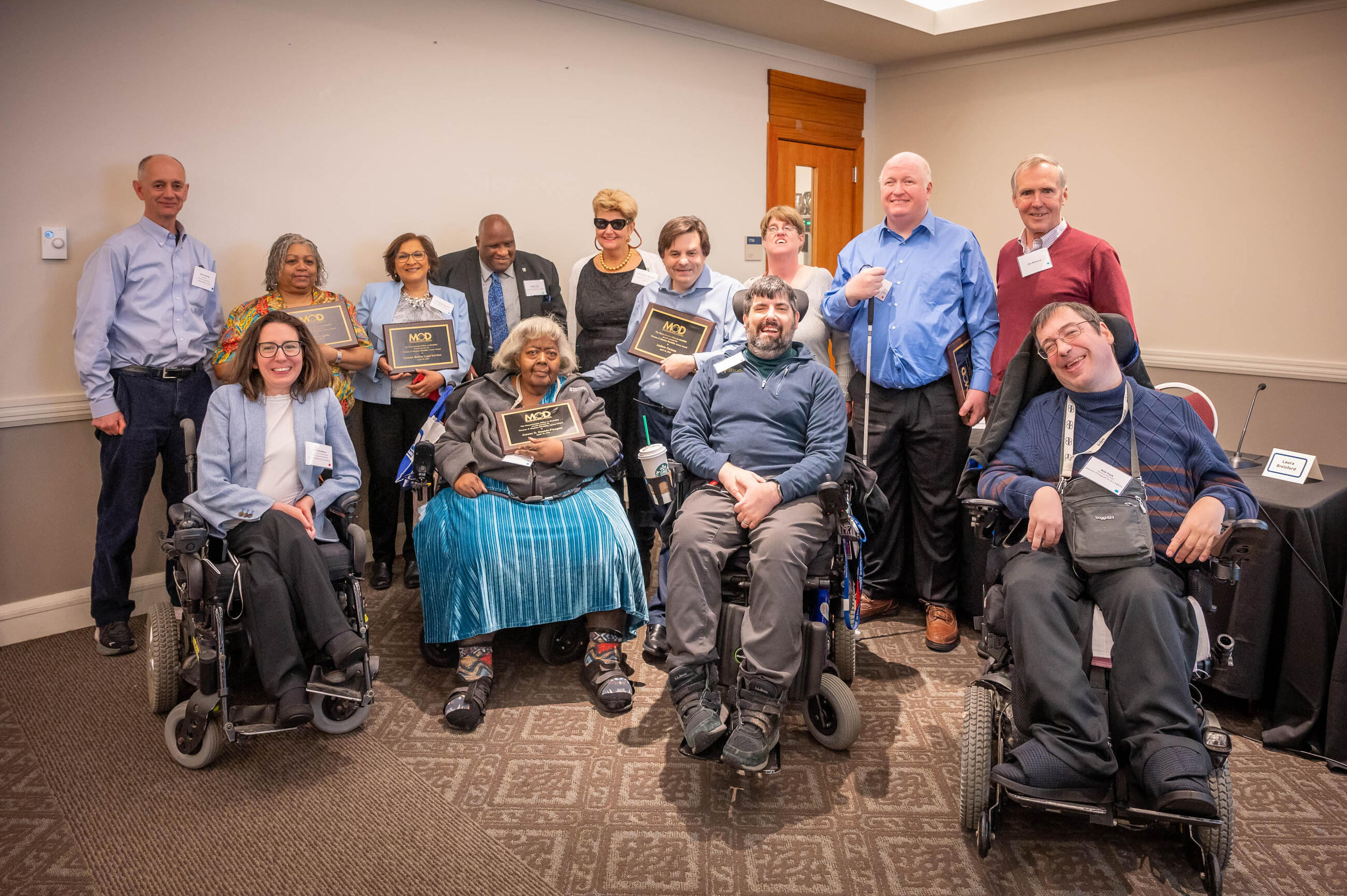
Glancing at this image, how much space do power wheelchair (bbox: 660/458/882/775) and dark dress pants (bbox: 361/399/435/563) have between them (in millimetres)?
1646

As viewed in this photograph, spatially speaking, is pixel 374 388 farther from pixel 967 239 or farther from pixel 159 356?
pixel 967 239

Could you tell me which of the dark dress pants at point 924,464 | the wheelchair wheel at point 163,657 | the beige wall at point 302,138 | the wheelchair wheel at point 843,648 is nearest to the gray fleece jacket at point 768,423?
the wheelchair wheel at point 843,648

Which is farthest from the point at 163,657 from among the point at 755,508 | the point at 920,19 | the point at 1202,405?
the point at 920,19

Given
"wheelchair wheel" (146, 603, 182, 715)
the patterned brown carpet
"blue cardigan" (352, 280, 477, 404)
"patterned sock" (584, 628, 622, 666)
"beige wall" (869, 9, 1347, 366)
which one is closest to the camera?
the patterned brown carpet

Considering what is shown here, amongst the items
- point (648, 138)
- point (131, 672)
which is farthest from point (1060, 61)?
point (131, 672)

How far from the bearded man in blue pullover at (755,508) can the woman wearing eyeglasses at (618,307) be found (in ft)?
2.69

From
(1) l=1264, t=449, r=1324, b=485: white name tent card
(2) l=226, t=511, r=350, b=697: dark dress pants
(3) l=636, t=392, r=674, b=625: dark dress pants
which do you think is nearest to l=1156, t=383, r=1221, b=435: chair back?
(1) l=1264, t=449, r=1324, b=485: white name tent card

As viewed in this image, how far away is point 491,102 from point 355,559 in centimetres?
294

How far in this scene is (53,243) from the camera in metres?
3.48

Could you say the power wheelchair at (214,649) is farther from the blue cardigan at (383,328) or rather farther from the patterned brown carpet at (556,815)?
the blue cardigan at (383,328)

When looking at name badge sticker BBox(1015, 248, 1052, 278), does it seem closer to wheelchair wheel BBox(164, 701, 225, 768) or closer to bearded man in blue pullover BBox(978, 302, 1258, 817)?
bearded man in blue pullover BBox(978, 302, 1258, 817)

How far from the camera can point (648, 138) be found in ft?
17.7

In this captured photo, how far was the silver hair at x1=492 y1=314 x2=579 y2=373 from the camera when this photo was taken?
3.23 meters

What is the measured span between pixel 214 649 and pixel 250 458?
0.64 m
